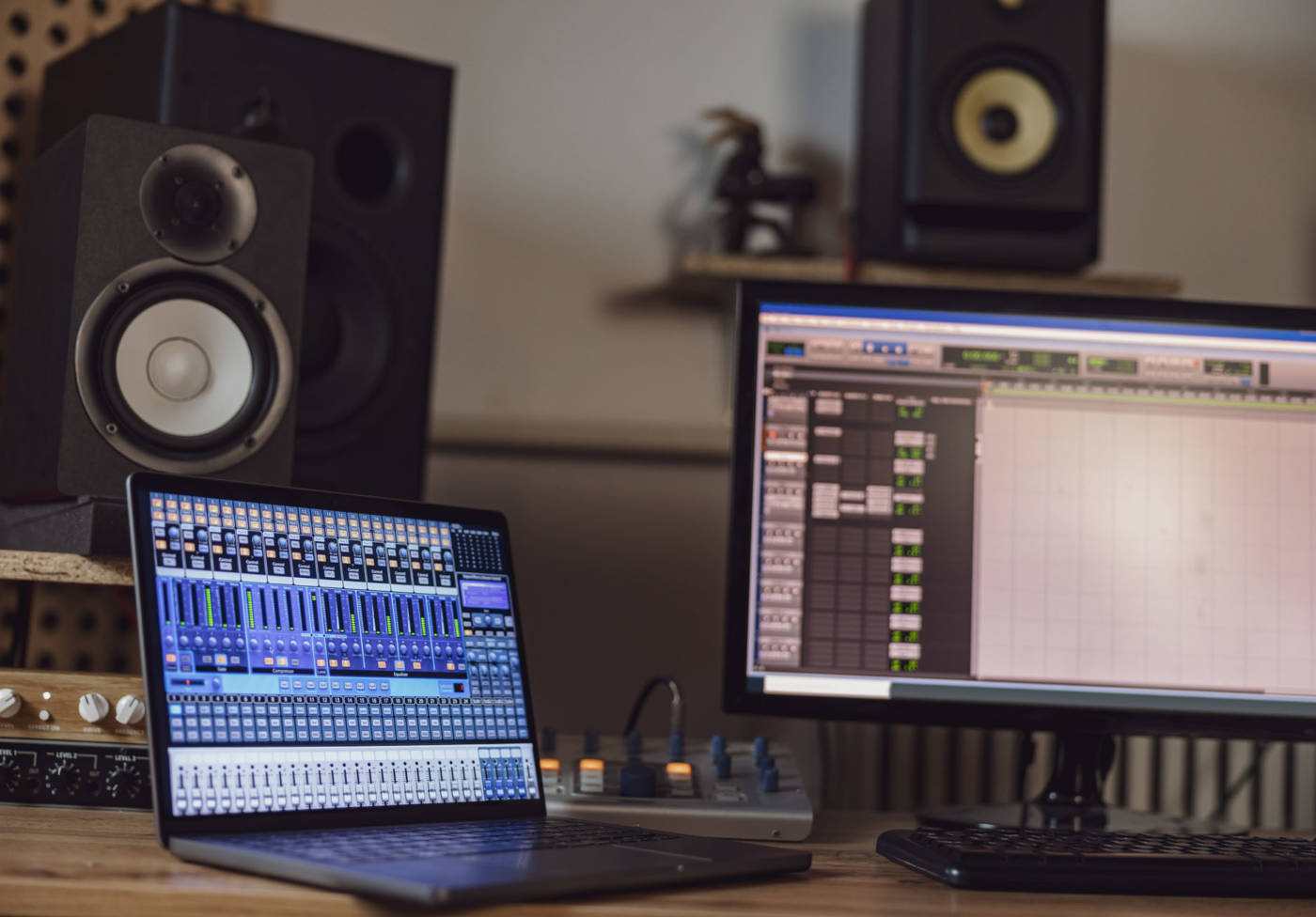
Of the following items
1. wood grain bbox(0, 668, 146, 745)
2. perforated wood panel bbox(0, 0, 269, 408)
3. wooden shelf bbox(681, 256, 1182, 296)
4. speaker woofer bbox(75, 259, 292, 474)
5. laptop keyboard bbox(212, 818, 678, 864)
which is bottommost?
laptop keyboard bbox(212, 818, 678, 864)

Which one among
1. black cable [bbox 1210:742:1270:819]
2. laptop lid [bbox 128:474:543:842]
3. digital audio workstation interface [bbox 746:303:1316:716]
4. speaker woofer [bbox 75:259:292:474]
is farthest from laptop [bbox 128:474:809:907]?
black cable [bbox 1210:742:1270:819]

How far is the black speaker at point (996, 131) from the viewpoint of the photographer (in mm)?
1283

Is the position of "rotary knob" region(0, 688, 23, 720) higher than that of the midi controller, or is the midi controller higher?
"rotary knob" region(0, 688, 23, 720)

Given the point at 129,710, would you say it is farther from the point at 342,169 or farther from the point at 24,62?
the point at 24,62

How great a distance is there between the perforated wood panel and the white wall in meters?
0.20

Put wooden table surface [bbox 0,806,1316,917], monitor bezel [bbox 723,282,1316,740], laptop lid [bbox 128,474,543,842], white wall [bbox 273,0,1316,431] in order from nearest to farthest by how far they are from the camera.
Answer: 1. wooden table surface [bbox 0,806,1316,917]
2. laptop lid [bbox 128,474,543,842]
3. monitor bezel [bbox 723,282,1316,740]
4. white wall [bbox 273,0,1316,431]

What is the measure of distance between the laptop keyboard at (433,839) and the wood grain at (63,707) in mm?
186

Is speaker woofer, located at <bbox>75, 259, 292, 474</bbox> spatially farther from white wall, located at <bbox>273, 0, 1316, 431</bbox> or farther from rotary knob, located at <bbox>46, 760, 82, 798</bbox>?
white wall, located at <bbox>273, 0, 1316, 431</bbox>

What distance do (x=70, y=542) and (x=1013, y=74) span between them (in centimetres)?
97

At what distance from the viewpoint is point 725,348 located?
142 centimetres

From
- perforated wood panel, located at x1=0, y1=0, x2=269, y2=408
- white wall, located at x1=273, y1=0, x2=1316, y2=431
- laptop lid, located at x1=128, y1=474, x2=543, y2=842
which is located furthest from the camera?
white wall, located at x1=273, y1=0, x2=1316, y2=431

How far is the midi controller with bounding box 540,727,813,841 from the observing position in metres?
0.82

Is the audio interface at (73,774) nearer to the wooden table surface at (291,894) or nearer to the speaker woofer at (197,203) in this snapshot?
the wooden table surface at (291,894)

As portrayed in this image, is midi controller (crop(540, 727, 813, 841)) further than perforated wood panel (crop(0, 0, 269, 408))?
No
